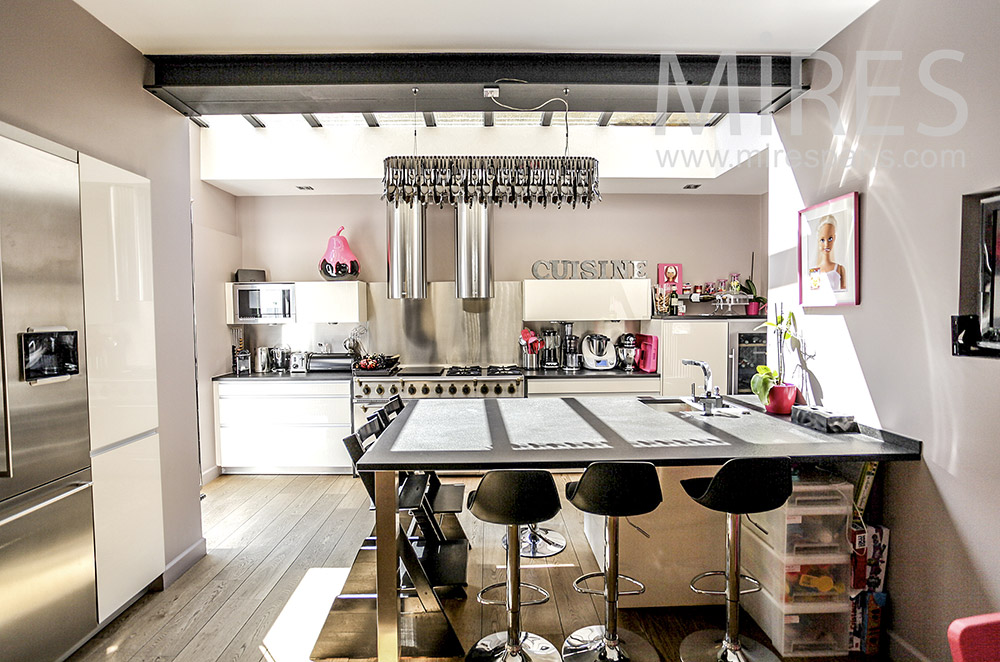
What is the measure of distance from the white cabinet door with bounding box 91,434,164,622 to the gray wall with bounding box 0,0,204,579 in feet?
0.48

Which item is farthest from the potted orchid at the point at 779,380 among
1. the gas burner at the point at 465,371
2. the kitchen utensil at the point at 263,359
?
the kitchen utensil at the point at 263,359

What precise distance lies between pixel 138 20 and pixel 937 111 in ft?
12.1

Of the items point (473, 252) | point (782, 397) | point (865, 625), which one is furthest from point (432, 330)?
point (865, 625)

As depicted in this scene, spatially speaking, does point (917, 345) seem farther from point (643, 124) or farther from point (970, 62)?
point (643, 124)

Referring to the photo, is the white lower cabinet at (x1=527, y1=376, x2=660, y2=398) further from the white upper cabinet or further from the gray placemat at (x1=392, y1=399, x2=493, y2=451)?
the gray placemat at (x1=392, y1=399, x2=493, y2=451)

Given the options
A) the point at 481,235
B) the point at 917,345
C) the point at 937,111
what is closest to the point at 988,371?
the point at 917,345

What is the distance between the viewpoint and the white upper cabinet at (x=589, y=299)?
17.8ft

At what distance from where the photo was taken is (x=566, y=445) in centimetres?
248

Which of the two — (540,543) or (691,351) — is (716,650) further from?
(691,351)

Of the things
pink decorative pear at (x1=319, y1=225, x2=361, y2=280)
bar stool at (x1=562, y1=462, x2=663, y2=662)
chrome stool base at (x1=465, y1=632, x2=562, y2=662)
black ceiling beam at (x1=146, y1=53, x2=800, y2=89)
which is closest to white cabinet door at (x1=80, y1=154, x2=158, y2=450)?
black ceiling beam at (x1=146, y1=53, x2=800, y2=89)

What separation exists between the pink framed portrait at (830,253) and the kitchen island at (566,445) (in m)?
0.73

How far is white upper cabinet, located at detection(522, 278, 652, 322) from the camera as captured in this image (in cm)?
542

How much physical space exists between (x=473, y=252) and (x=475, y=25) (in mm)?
2696

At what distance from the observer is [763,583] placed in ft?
8.83
